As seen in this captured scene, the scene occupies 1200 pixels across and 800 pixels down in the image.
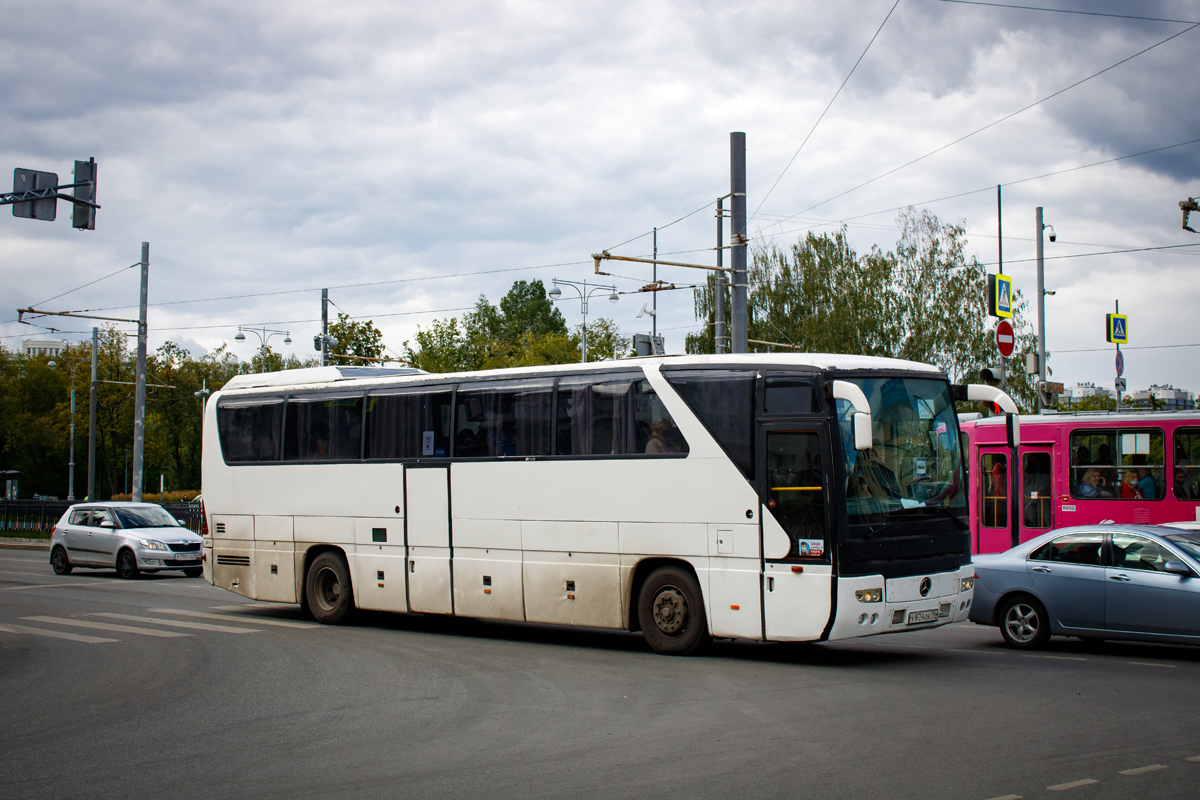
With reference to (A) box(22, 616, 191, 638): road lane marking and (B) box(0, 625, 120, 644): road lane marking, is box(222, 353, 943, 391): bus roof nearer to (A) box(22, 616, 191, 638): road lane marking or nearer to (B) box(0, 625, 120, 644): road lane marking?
(A) box(22, 616, 191, 638): road lane marking

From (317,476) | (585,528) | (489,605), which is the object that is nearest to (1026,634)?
(585,528)

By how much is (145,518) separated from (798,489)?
19.5m

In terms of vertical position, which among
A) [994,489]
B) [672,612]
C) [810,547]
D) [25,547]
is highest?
[994,489]

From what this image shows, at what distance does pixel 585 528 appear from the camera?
12.7 m

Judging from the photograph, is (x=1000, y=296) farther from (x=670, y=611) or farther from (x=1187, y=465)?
(x=670, y=611)

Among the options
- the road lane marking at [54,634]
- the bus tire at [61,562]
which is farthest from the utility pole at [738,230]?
the bus tire at [61,562]

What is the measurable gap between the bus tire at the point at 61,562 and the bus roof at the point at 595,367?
1131 centimetres

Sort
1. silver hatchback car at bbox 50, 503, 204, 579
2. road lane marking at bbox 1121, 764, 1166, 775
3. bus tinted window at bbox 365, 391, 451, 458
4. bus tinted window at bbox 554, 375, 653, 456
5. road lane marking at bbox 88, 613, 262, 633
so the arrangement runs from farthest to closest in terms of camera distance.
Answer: silver hatchback car at bbox 50, 503, 204, 579 → road lane marking at bbox 88, 613, 262, 633 → bus tinted window at bbox 365, 391, 451, 458 → bus tinted window at bbox 554, 375, 653, 456 → road lane marking at bbox 1121, 764, 1166, 775

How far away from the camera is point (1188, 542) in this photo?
461 inches

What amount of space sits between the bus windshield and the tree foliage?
2951 centimetres

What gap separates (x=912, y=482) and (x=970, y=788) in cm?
531

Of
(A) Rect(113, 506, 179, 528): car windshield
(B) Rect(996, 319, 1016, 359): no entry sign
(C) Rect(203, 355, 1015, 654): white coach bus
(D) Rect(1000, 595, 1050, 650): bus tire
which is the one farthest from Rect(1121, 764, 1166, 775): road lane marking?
(A) Rect(113, 506, 179, 528): car windshield

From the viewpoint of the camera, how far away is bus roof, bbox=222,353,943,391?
1136 centimetres

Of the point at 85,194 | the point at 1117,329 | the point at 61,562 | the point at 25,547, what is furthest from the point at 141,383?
the point at 1117,329
